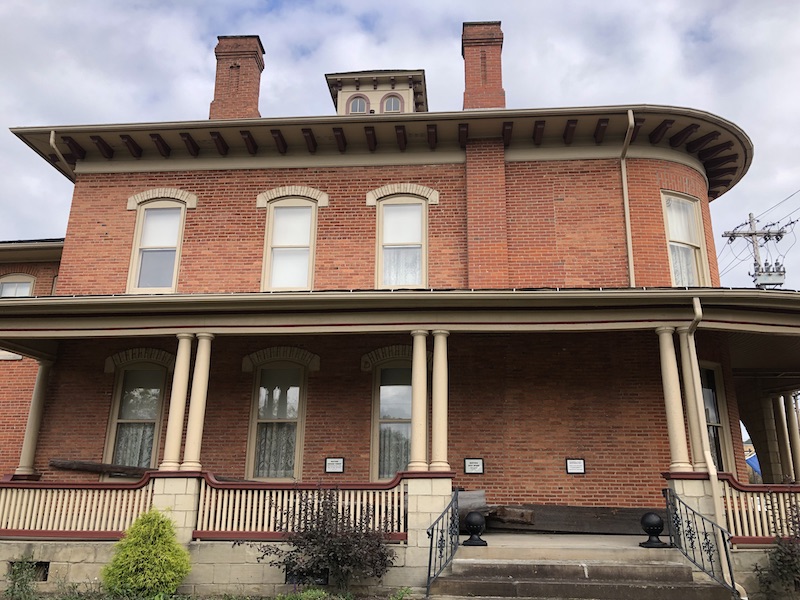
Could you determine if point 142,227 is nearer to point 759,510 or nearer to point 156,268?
point 156,268

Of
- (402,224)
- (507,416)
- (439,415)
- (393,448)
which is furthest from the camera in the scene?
(402,224)

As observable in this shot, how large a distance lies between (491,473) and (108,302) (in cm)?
678

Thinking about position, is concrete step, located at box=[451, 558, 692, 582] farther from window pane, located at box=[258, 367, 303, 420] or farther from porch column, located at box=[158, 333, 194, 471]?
Answer: window pane, located at box=[258, 367, 303, 420]

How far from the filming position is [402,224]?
13266mm

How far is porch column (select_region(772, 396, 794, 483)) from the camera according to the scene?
643 inches

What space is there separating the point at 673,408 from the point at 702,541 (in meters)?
1.80

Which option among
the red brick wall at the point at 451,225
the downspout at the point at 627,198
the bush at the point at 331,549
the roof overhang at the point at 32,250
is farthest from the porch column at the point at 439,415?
the roof overhang at the point at 32,250

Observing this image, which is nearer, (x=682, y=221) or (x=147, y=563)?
(x=147, y=563)

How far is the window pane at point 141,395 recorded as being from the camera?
12.8 meters

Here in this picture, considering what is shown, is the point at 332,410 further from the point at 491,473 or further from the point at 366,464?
the point at 491,473

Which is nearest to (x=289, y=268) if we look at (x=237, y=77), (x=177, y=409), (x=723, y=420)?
(x=177, y=409)

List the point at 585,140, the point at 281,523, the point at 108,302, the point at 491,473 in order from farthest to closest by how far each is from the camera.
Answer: the point at 585,140 → the point at 491,473 → the point at 108,302 → the point at 281,523

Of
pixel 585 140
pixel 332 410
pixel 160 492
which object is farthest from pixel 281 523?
pixel 585 140

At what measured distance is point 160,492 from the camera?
392 inches
